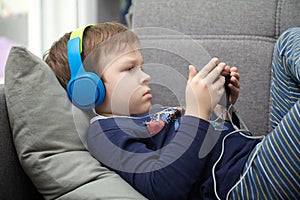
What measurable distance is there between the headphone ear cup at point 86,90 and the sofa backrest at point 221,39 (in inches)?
12.8

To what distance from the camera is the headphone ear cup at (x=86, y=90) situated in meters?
1.01

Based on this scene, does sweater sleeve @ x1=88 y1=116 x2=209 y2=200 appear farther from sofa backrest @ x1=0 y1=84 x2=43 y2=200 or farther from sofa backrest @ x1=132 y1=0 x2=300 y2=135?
sofa backrest @ x1=132 y1=0 x2=300 y2=135

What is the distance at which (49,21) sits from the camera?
1.88 meters

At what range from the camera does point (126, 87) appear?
1062 mm

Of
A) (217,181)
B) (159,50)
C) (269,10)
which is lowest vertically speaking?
(217,181)

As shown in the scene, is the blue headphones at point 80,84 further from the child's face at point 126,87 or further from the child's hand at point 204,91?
the child's hand at point 204,91

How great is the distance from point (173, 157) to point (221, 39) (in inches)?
23.8

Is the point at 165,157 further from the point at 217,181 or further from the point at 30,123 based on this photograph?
the point at 30,123

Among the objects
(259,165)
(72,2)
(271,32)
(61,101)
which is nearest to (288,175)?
(259,165)

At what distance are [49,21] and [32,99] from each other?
38.9 inches

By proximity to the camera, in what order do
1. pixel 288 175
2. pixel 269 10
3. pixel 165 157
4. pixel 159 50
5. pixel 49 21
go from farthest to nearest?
pixel 49 21 < pixel 159 50 < pixel 269 10 < pixel 165 157 < pixel 288 175

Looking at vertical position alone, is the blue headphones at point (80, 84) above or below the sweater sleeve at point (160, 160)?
above

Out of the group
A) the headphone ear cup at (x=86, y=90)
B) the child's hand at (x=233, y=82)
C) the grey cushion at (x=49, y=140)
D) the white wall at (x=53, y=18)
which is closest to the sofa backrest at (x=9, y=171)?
the grey cushion at (x=49, y=140)

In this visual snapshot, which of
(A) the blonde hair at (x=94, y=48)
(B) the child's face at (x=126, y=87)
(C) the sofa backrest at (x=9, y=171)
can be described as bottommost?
(C) the sofa backrest at (x=9, y=171)
